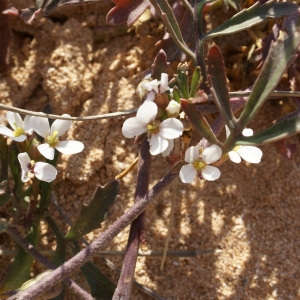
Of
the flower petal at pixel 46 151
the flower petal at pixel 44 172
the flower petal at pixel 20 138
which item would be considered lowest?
the flower petal at pixel 44 172

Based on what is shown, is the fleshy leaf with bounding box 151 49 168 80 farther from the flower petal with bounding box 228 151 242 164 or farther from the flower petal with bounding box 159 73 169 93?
the flower petal with bounding box 228 151 242 164

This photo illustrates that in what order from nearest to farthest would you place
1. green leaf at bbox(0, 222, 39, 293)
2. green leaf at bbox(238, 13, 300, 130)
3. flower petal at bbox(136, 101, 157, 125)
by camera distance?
green leaf at bbox(238, 13, 300, 130), flower petal at bbox(136, 101, 157, 125), green leaf at bbox(0, 222, 39, 293)

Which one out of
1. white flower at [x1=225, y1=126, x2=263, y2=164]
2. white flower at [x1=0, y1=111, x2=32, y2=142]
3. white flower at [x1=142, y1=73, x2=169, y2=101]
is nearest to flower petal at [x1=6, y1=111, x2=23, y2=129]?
white flower at [x1=0, y1=111, x2=32, y2=142]

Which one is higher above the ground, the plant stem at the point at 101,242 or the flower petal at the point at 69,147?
the flower petal at the point at 69,147

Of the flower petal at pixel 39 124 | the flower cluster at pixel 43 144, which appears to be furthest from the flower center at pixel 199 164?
the flower petal at pixel 39 124

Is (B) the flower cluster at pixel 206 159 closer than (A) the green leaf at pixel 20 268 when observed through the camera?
Yes

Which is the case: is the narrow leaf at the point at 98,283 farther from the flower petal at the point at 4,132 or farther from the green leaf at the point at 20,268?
the flower petal at the point at 4,132

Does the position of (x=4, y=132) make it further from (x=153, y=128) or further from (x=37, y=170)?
(x=153, y=128)
